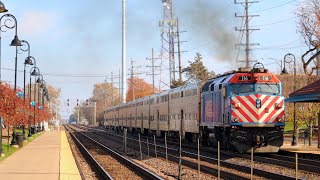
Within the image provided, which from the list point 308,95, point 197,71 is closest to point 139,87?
point 197,71

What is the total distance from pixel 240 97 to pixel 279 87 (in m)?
2.05

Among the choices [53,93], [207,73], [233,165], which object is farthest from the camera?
[53,93]

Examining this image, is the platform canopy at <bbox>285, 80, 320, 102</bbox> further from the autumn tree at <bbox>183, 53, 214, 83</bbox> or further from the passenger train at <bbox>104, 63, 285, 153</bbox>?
the autumn tree at <bbox>183, 53, 214, 83</bbox>

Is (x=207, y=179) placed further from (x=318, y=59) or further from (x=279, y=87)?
(x=318, y=59)

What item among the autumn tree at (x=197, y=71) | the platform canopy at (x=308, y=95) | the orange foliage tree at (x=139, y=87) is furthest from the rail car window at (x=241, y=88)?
the orange foliage tree at (x=139, y=87)

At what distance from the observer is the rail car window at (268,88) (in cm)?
2439

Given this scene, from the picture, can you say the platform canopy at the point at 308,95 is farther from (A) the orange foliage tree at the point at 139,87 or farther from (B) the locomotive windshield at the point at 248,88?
(A) the orange foliage tree at the point at 139,87

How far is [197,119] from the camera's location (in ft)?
101

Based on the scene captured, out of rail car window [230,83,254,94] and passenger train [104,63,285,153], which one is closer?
passenger train [104,63,285,153]

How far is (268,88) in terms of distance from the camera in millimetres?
24516

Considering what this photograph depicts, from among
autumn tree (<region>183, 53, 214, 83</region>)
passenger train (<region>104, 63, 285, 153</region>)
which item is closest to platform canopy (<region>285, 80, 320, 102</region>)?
passenger train (<region>104, 63, 285, 153</region>)

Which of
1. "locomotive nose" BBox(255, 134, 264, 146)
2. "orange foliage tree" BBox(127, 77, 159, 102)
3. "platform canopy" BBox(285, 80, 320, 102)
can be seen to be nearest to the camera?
"locomotive nose" BBox(255, 134, 264, 146)

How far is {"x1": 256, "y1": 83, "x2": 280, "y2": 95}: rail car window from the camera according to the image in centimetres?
2439

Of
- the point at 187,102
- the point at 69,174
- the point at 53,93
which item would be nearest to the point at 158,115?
the point at 187,102
